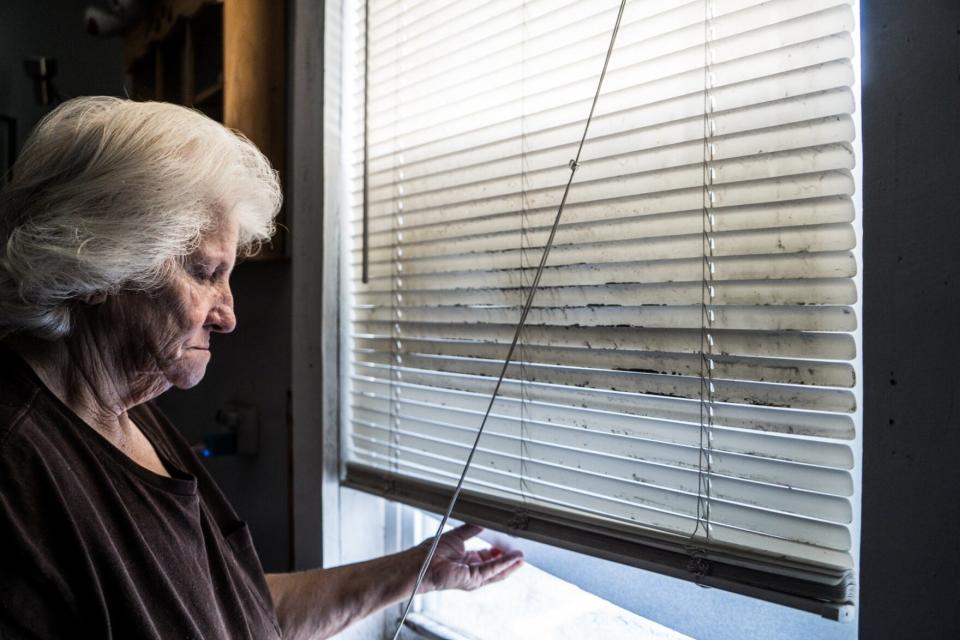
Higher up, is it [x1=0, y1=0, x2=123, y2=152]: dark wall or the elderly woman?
[x1=0, y1=0, x2=123, y2=152]: dark wall

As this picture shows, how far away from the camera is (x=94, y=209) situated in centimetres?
77

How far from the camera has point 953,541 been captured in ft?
2.05

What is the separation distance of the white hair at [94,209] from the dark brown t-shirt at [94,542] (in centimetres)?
10

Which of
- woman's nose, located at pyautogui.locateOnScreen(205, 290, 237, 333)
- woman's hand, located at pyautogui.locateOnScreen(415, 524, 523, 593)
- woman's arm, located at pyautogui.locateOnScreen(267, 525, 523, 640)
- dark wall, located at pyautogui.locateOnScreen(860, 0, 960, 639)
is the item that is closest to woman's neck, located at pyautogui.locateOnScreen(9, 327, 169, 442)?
woman's nose, located at pyautogui.locateOnScreen(205, 290, 237, 333)

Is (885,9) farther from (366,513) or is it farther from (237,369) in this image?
(237,369)

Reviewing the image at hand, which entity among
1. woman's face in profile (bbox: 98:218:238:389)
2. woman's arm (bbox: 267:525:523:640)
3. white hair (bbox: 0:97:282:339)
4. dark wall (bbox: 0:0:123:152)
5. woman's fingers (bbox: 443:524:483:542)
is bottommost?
woman's arm (bbox: 267:525:523:640)

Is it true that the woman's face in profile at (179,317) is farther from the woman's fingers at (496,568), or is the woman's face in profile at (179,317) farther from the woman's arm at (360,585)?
the woman's fingers at (496,568)

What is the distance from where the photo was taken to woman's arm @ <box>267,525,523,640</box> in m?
1.08

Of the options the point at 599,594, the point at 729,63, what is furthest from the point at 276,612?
the point at 729,63

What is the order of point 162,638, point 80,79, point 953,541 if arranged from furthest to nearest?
point 80,79 < point 162,638 < point 953,541

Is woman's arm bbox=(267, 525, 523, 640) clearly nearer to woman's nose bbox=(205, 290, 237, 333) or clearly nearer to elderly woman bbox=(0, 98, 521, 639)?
elderly woman bbox=(0, 98, 521, 639)

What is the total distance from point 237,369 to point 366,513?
610 mm

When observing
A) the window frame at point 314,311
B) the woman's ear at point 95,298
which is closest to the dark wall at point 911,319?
the woman's ear at point 95,298

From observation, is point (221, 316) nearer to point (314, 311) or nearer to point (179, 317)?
point (179, 317)
